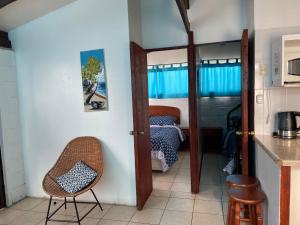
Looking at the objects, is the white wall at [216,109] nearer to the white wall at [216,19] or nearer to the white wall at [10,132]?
the white wall at [216,19]

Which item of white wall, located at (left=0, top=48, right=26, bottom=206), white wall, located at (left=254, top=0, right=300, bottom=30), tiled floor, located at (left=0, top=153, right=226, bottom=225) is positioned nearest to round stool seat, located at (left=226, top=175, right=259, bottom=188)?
tiled floor, located at (left=0, top=153, right=226, bottom=225)

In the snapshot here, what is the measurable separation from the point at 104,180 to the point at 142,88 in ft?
4.09

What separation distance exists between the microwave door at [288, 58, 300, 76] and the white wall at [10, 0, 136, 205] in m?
1.65

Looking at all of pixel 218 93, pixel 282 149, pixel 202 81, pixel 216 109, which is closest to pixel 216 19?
pixel 282 149

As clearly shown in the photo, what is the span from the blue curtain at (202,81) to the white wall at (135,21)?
8.56ft

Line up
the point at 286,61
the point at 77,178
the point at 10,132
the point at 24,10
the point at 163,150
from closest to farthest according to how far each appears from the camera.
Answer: the point at 286,61 → the point at 77,178 → the point at 24,10 → the point at 10,132 → the point at 163,150

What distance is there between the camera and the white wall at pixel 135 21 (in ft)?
8.92

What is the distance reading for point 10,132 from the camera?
118 inches

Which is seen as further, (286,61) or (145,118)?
(145,118)

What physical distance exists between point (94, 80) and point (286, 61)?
2.07 m

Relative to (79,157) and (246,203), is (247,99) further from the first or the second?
(79,157)

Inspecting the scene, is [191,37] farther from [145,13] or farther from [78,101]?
[78,101]

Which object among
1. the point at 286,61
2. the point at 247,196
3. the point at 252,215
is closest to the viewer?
the point at 247,196

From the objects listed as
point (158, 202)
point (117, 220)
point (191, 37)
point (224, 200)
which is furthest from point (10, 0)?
point (224, 200)
